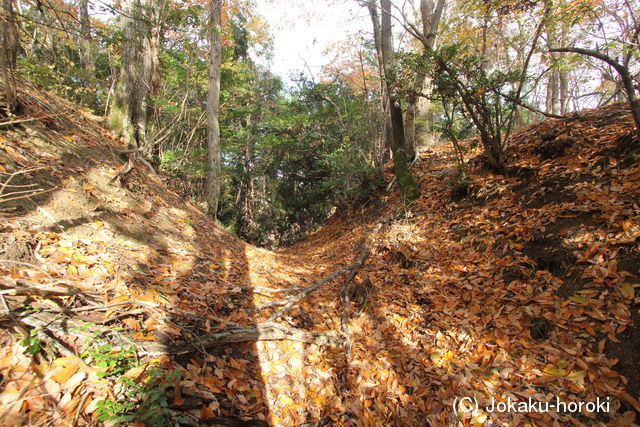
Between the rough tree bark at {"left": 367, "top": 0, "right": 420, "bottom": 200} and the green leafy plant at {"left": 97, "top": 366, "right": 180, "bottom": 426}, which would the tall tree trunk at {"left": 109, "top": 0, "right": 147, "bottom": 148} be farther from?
the green leafy plant at {"left": 97, "top": 366, "right": 180, "bottom": 426}

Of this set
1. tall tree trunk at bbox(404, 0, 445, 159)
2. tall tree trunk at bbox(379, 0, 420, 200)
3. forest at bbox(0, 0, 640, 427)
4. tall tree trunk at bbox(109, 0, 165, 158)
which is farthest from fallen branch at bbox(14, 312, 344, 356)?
tall tree trunk at bbox(404, 0, 445, 159)

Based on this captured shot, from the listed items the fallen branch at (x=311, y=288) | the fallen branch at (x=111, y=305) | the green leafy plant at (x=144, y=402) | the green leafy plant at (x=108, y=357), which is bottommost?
the fallen branch at (x=311, y=288)

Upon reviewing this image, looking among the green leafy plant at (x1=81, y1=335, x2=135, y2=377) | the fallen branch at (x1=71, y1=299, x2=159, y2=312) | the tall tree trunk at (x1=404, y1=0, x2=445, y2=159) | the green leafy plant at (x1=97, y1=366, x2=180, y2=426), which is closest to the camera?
the green leafy plant at (x1=97, y1=366, x2=180, y2=426)

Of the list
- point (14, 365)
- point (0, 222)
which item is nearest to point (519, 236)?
point (14, 365)

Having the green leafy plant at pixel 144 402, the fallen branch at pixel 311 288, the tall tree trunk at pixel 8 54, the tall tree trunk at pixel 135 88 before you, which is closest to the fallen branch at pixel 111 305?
the green leafy plant at pixel 144 402

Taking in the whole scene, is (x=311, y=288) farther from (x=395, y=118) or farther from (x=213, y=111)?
(x=213, y=111)

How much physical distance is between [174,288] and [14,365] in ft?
4.32

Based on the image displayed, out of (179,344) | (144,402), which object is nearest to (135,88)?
(179,344)

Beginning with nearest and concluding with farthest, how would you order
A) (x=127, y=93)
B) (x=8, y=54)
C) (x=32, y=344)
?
(x=32, y=344) < (x=8, y=54) < (x=127, y=93)

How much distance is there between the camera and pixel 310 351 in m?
2.76

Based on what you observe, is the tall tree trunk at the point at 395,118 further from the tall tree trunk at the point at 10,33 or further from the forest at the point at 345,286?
the tall tree trunk at the point at 10,33

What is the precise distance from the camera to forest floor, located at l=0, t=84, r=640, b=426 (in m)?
1.67

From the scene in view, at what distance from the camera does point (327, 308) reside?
11.8 ft

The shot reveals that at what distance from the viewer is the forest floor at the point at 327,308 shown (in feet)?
5.46
